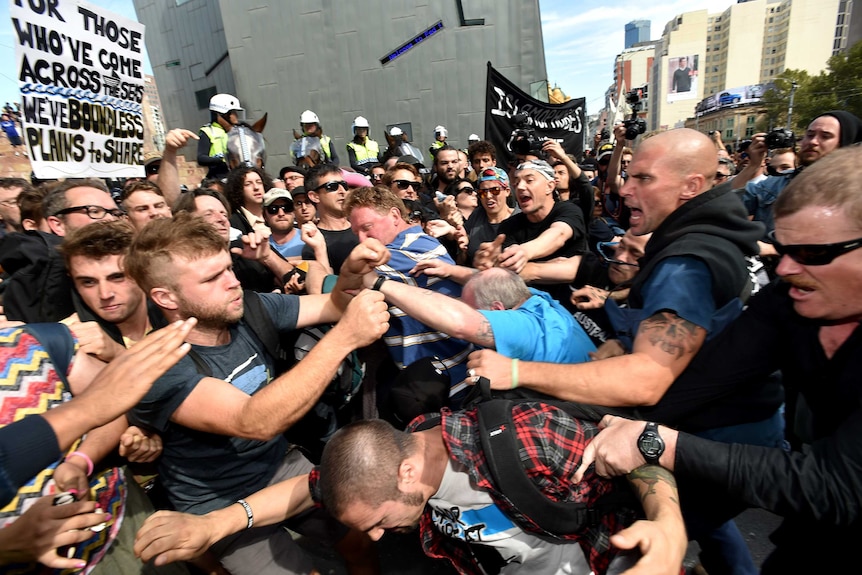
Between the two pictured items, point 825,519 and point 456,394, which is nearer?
point 825,519

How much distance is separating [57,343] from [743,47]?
15177 centimetres

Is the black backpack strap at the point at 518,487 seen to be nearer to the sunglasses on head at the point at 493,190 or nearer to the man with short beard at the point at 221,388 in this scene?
the man with short beard at the point at 221,388

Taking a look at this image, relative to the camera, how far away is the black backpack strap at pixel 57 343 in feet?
5.50

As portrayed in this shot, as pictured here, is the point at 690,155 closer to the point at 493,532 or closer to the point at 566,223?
the point at 566,223

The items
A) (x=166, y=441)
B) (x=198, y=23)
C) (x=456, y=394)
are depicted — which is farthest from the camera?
(x=198, y=23)

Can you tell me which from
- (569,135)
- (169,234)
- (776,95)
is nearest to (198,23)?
(569,135)

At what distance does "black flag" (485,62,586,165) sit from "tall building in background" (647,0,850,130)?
115377 millimetres

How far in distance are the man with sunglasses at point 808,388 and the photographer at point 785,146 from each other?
6.90 ft

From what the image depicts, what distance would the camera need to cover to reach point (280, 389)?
1723 mm

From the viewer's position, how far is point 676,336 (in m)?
1.72

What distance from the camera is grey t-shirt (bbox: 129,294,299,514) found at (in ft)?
5.91

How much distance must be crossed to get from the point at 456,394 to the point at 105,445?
164cm

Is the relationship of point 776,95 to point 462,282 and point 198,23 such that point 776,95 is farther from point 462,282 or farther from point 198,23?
point 462,282

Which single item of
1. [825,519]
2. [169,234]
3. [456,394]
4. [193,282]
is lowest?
[456,394]
